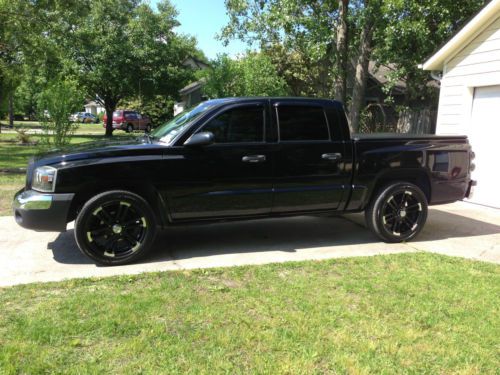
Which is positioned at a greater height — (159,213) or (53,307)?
(159,213)

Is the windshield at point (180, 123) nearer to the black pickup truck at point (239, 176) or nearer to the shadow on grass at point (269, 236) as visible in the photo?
the black pickup truck at point (239, 176)

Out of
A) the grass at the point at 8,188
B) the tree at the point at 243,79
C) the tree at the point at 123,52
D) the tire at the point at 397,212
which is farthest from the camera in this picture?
the tree at the point at 123,52

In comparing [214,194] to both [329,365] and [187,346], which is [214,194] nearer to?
[187,346]

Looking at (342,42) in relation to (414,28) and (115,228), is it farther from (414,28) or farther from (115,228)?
(115,228)

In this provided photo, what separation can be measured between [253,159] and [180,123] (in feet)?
3.29

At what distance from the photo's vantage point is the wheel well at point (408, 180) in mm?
6047

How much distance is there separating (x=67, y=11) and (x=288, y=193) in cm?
1426

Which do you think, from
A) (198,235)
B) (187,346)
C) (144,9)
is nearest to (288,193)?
(198,235)

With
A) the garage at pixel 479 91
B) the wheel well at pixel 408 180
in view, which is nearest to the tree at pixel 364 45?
the garage at pixel 479 91

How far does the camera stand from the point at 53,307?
3828 millimetres

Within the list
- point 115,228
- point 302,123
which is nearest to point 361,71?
point 302,123

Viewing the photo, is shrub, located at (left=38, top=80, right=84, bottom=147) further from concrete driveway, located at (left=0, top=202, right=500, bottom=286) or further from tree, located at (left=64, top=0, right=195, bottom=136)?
tree, located at (left=64, top=0, right=195, bottom=136)

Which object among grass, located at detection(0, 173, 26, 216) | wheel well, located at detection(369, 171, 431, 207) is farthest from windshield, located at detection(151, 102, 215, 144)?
grass, located at detection(0, 173, 26, 216)

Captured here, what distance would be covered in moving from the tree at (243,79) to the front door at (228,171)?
12882mm
